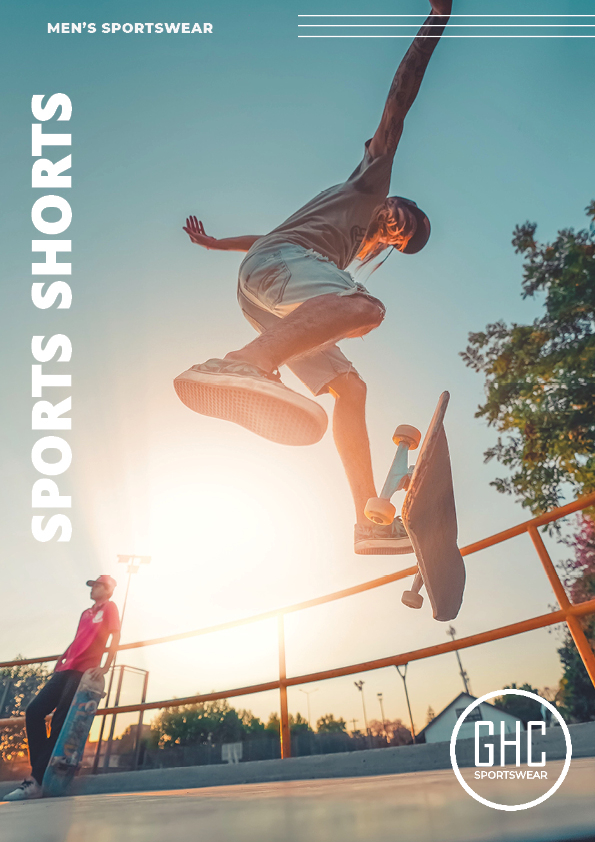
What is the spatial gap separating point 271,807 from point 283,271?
1625mm

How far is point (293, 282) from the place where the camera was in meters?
1.81

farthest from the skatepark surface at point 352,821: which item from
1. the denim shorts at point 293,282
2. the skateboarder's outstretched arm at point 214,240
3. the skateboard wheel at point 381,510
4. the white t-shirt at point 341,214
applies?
the skateboarder's outstretched arm at point 214,240

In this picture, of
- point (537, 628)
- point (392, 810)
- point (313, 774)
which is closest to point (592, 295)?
point (537, 628)

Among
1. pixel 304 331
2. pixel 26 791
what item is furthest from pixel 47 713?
pixel 304 331

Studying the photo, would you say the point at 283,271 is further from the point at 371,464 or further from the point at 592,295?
the point at 592,295

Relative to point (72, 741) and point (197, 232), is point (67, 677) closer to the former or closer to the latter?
point (72, 741)

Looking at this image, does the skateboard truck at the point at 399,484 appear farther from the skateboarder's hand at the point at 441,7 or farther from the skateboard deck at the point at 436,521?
the skateboarder's hand at the point at 441,7

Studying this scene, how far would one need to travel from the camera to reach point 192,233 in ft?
9.30

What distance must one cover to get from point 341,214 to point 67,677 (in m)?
3.23

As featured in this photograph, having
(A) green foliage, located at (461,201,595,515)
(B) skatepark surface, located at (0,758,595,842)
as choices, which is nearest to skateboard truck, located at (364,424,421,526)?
(B) skatepark surface, located at (0,758,595,842)

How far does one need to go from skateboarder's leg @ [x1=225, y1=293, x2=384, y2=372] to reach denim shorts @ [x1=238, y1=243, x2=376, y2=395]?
8 centimetres

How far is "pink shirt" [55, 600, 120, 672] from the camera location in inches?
122

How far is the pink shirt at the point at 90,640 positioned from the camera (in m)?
3.09

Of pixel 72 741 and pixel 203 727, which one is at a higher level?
pixel 203 727
